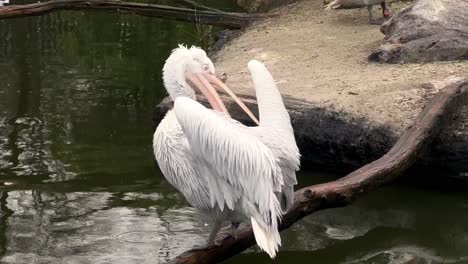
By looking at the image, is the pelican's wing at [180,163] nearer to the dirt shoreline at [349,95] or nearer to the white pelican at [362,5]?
the dirt shoreline at [349,95]

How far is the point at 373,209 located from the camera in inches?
185

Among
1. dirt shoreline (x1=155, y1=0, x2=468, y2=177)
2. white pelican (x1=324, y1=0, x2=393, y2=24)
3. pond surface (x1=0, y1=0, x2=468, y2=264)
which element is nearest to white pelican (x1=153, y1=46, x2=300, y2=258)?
pond surface (x1=0, y1=0, x2=468, y2=264)

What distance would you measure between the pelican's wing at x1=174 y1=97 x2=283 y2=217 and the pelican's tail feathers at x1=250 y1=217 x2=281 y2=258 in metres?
0.04

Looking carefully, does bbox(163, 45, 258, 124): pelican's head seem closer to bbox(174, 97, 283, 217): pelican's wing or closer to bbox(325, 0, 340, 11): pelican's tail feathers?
bbox(174, 97, 283, 217): pelican's wing

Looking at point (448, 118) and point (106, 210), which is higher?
point (448, 118)

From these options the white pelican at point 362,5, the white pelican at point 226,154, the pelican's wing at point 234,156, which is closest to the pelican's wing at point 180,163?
the white pelican at point 226,154

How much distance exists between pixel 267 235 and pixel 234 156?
35 centimetres

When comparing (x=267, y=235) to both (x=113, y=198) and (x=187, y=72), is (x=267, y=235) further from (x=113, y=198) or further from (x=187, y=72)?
(x=113, y=198)

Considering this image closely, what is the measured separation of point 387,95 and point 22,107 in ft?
10.6

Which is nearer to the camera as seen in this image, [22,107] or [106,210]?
[106,210]

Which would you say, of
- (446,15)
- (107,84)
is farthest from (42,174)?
(446,15)

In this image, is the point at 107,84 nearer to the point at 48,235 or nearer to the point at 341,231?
the point at 48,235

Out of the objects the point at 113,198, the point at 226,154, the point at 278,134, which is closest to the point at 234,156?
the point at 226,154

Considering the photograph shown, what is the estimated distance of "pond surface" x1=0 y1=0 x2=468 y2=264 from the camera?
422 centimetres
